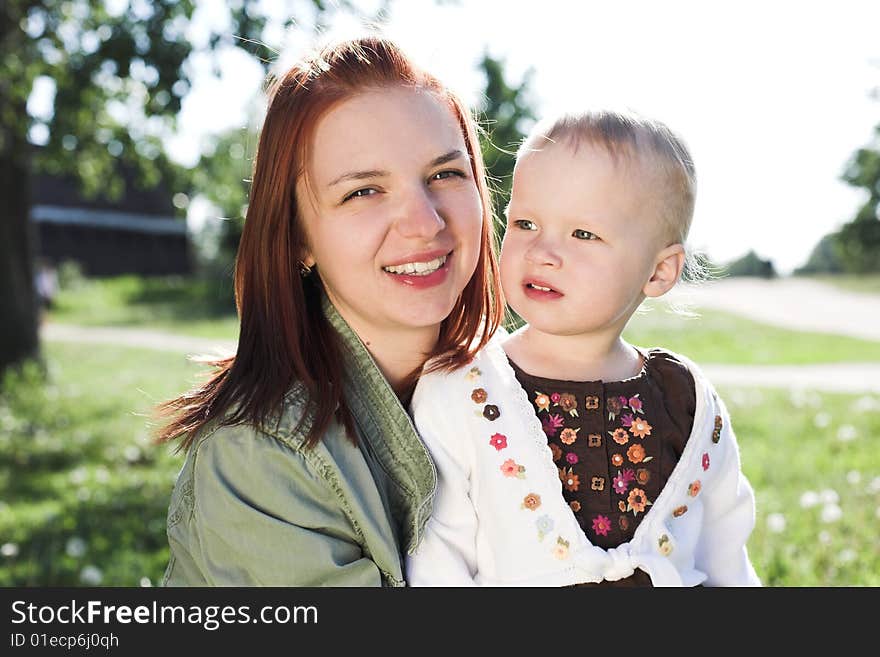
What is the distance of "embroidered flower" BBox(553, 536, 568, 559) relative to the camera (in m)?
2.07

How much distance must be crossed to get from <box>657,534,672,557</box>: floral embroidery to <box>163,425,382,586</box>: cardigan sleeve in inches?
25.2

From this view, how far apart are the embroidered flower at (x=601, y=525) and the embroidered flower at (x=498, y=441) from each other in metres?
0.27

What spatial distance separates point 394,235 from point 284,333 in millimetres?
344

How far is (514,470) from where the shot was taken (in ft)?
6.94

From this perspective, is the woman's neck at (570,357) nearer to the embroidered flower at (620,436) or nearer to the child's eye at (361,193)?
the embroidered flower at (620,436)

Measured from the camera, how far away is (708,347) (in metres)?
14.5

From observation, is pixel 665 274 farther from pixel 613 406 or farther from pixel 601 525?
pixel 601 525

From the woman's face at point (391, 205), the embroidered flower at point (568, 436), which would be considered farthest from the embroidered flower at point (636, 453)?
the woman's face at point (391, 205)

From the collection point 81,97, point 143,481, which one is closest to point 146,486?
point 143,481

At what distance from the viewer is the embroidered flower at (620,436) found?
7.14ft

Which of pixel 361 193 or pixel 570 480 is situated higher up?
pixel 361 193

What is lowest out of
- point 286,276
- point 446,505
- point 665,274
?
point 446,505

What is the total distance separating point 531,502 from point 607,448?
228 millimetres

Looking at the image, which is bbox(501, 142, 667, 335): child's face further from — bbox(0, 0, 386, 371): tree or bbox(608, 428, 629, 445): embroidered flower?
bbox(0, 0, 386, 371): tree
